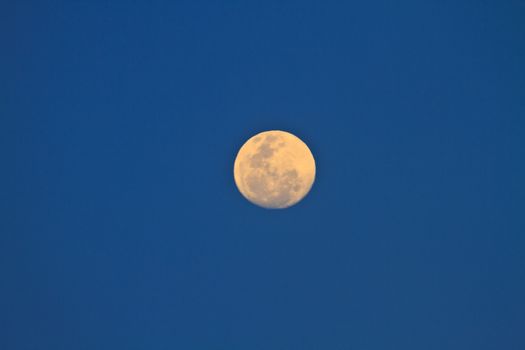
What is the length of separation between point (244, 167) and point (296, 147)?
1.01 metres

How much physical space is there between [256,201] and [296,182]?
77 cm

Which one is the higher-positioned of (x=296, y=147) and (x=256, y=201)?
(x=296, y=147)

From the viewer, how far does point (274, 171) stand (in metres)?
10.9

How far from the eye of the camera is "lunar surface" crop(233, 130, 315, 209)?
429 inches

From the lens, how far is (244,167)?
11086 mm

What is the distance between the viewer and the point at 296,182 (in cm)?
1100

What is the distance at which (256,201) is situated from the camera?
36.2ft

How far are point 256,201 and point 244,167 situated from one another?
2.08ft

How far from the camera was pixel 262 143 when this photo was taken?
1128 centimetres

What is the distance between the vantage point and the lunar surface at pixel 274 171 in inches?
429

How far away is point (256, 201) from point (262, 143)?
1.06 metres

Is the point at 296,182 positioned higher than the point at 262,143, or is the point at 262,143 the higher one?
the point at 262,143

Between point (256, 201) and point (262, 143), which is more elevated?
point (262, 143)

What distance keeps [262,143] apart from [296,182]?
37.6 inches
